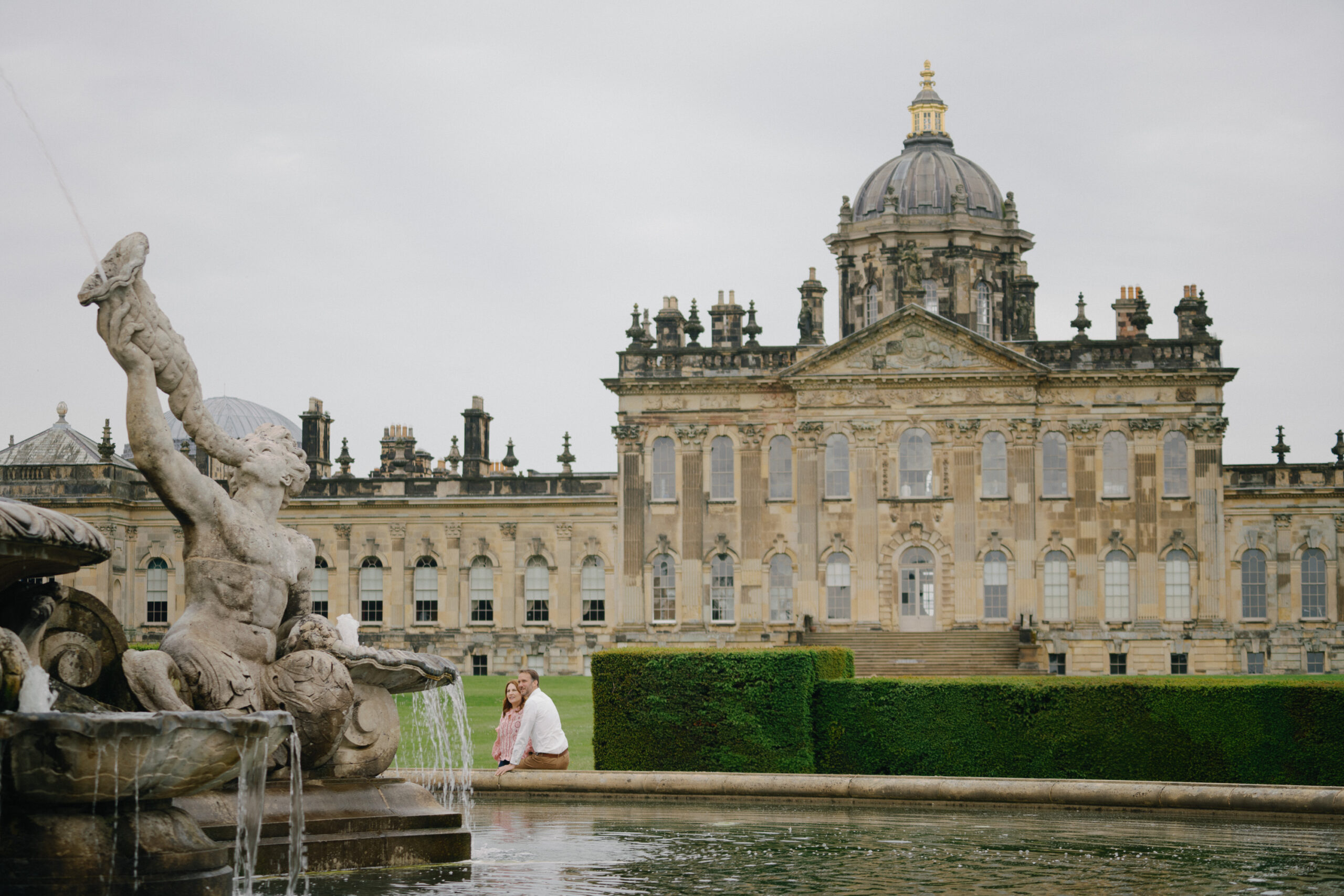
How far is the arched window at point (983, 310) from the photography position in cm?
5588

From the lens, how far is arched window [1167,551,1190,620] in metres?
47.9

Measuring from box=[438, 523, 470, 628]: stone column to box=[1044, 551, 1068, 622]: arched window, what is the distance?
58.6 feet

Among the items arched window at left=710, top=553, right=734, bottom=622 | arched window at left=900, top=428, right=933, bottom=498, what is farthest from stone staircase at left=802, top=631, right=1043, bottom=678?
arched window at left=900, top=428, right=933, bottom=498

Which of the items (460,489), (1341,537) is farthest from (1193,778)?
(460,489)

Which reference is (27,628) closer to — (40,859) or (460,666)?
(40,859)

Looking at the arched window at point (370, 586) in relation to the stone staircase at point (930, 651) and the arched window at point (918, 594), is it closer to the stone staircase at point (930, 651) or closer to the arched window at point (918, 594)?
the stone staircase at point (930, 651)

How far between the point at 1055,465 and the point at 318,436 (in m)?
23.8

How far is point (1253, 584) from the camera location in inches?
1945

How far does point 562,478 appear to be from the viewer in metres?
53.6

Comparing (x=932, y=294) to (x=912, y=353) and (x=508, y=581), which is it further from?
(x=508, y=581)

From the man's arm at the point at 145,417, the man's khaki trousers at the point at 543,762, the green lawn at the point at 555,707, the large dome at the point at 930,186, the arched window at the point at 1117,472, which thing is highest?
the large dome at the point at 930,186

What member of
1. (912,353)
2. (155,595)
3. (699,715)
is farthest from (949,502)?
(699,715)

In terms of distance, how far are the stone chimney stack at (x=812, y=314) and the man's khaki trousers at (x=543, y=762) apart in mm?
35664

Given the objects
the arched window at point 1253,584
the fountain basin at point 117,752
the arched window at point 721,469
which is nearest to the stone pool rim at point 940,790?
the fountain basin at point 117,752
